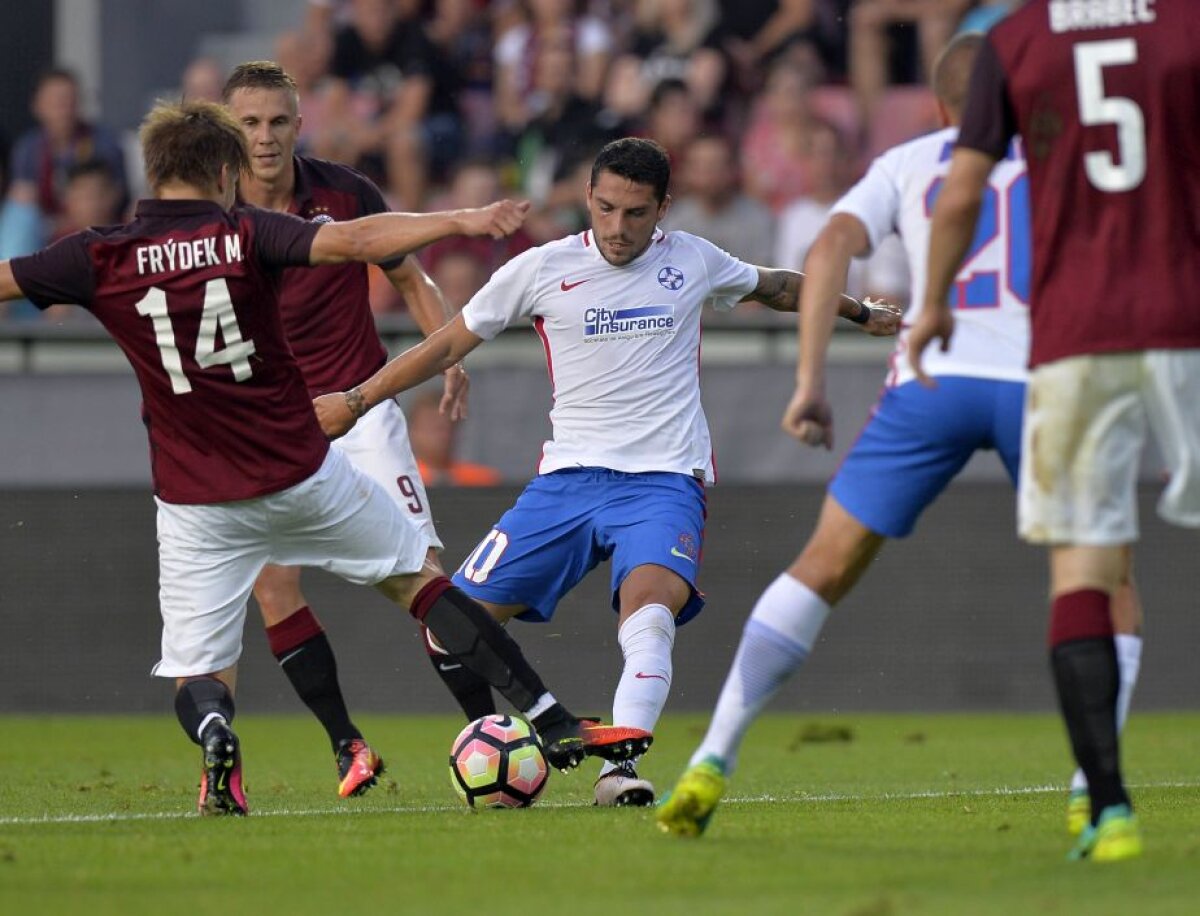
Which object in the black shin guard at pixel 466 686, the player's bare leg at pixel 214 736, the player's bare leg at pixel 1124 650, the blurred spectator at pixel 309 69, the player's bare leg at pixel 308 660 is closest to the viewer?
the player's bare leg at pixel 1124 650

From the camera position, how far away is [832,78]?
14.3m

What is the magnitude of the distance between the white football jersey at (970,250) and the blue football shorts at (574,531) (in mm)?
1637

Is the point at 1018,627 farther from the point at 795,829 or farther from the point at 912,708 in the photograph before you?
the point at 795,829

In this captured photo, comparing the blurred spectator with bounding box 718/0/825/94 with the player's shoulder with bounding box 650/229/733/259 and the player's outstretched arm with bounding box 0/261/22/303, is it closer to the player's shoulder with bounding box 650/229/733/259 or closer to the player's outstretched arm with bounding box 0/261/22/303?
the player's shoulder with bounding box 650/229/733/259

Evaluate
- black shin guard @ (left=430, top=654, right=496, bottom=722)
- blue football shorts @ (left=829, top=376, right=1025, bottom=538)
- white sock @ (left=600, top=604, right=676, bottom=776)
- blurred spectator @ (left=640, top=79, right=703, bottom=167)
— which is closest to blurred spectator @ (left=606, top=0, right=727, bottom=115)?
blurred spectator @ (left=640, top=79, right=703, bottom=167)

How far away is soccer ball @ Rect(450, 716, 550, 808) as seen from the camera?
6418 millimetres

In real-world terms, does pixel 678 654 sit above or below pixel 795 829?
below

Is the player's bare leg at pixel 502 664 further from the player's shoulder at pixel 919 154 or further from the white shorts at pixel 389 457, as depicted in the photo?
the player's shoulder at pixel 919 154

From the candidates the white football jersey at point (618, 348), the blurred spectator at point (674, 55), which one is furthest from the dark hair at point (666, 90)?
the white football jersey at point (618, 348)

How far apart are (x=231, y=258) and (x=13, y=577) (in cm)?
639

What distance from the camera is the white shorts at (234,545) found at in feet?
19.9

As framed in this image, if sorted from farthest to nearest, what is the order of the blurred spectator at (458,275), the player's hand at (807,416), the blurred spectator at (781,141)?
the blurred spectator at (781,141)
the blurred spectator at (458,275)
the player's hand at (807,416)

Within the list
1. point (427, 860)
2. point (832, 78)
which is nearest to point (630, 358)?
point (427, 860)

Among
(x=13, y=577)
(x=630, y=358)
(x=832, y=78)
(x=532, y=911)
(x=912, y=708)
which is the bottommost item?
(x=912, y=708)
